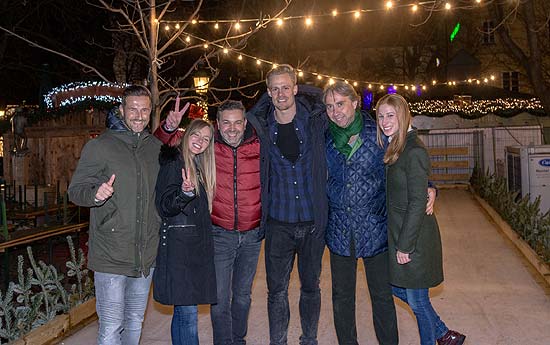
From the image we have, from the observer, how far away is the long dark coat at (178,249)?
3.75 metres

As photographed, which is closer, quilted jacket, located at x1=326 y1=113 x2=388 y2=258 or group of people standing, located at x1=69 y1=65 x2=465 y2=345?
group of people standing, located at x1=69 y1=65 x2=465 y2=345

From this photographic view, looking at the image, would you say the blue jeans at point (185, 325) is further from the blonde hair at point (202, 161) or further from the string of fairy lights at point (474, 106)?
the string of fairy lights at point (474, 106)

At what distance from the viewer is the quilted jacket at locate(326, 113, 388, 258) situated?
4.06 m

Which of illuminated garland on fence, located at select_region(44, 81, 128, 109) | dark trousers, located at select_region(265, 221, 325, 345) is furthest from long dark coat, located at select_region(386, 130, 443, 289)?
illuminated garland on fence, located at select_region(44, 81, 128, 109)

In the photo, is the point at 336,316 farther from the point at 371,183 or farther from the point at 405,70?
the point at 405,70

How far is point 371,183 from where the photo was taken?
406 centimetres

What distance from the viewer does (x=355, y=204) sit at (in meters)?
4.08

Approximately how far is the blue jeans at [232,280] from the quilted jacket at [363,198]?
2.13 feet

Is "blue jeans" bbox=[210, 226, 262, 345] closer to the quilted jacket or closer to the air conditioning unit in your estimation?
the quilted jacket

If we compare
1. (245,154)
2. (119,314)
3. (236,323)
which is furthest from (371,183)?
(119,314)

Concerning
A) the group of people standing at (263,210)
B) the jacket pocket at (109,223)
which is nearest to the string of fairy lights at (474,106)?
the group of people standing at (263,210)

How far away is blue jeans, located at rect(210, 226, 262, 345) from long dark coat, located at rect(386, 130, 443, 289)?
3.27ft

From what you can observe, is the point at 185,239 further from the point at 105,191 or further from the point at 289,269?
the point at 289,269

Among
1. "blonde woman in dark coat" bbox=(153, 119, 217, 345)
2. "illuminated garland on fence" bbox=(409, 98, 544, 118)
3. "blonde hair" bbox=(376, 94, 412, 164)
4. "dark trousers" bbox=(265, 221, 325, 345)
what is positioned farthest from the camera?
"illuminated garland on fence" bbox=(409, 98, 544, 118)
